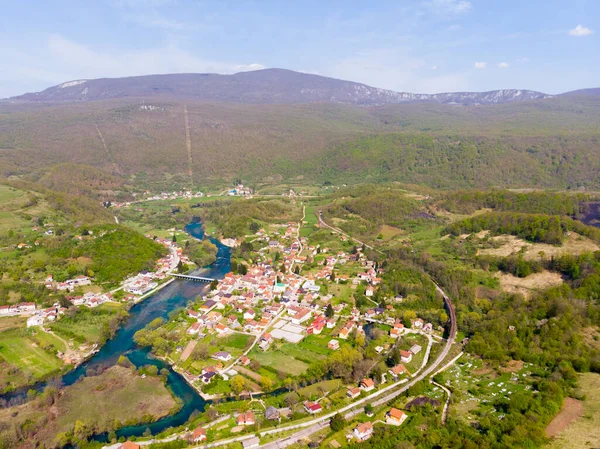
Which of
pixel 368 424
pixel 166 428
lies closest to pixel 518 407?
pixel 368 424

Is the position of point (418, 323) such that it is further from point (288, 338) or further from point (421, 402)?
point (421, 402)

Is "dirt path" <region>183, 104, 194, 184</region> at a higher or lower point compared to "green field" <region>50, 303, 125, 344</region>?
higher

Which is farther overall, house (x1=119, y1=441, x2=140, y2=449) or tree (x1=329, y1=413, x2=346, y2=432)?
tree (x1=329, y1=413, x2=346, y2=432)

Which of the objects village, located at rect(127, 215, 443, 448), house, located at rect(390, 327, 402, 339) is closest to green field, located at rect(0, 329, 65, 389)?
village, located at rect(127, 215, 443, 448)

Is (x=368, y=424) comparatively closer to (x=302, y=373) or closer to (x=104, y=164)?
(x=302, y=373)

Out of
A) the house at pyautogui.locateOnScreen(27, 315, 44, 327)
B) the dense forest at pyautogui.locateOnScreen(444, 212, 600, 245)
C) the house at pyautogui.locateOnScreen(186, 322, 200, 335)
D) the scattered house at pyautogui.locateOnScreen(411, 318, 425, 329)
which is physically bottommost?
the scattered house at pyautogui.locateOnScreen(411, 318, 425, 329)

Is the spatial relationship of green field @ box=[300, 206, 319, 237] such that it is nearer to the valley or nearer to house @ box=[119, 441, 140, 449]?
the valley

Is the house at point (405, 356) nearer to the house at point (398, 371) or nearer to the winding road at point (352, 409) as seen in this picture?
the winding road at point (352, 409)

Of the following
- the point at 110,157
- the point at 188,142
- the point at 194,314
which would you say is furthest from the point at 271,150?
the point at 194,314

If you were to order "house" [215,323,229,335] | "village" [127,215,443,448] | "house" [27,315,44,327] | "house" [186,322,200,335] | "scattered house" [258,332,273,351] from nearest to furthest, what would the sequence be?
"village" [127,215,443,448] < "scattered house" [258,332,273,351] < "house" [186,322,200,335] < "house" [215,323,229,335] < "house" [27,315,44,327]
